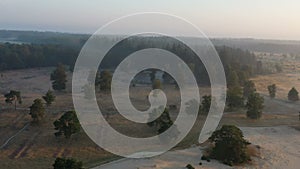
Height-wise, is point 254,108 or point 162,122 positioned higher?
point 254,108

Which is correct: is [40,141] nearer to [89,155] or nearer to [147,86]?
[89,155]

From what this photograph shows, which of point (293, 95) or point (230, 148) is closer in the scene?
point (230, 148)

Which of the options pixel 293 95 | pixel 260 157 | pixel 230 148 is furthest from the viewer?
pixel 293 95

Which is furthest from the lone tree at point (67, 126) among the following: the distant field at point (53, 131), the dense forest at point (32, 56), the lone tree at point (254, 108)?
the dense forest at point (32, 56)

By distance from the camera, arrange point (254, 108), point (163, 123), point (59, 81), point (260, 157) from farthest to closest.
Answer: point (59, 81), point (254, 108), point (163, 123), point (260, 157)

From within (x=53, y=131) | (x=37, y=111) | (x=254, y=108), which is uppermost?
(x=37, y=111)

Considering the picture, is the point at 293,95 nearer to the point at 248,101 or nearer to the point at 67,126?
the point at 248,101

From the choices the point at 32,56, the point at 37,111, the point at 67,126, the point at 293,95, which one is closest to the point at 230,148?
the point at 67,126
